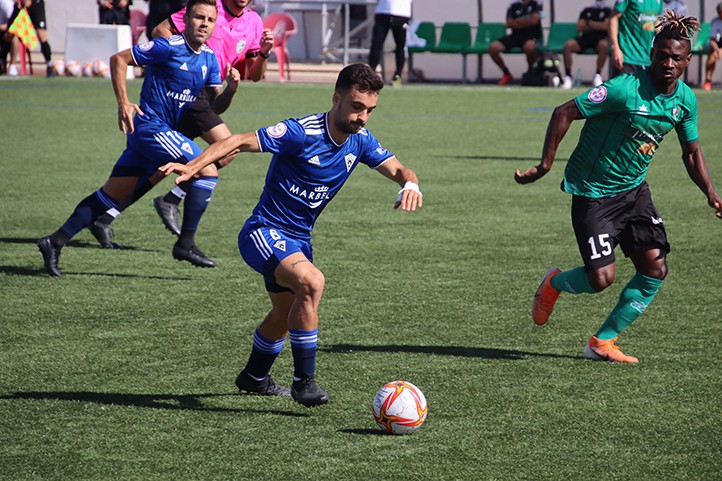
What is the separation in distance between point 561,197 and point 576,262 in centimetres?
318

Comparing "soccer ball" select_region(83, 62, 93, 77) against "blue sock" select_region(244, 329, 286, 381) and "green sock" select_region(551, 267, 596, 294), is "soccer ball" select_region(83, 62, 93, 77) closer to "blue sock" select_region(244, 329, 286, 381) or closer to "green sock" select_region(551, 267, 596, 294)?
"green sock" select_region(551, 267, 596, 294)

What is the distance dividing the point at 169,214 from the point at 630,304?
4361 millimetres

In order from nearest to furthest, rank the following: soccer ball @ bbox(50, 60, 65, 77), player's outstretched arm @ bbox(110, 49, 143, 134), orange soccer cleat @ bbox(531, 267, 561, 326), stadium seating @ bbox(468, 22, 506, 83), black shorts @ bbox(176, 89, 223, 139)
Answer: orange soccer cleat @ bbox(531, 267, 561, 326) → player's outstretched arm @ bbox(110, 49, 143, 134) → black shorts @ bbox(176, 89, 223, 139) → soccer ball @ bbox(50, 60, 65, 77) → stadium seating @ bbox(468, 22, 506, 83)

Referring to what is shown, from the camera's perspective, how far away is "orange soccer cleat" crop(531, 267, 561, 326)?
634 cm

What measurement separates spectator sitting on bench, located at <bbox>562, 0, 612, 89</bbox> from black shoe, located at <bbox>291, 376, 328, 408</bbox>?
20643 mm

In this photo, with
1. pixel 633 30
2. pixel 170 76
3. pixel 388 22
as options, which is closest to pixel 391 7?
pixel 388 22

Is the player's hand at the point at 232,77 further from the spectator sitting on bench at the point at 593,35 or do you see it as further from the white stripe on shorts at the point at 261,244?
the spectator sitting on bench at the point at 593,35

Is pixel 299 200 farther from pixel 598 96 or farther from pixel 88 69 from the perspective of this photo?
pixel 88 69

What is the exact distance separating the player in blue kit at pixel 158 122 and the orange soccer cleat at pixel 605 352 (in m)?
3.25

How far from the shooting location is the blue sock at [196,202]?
26.7ft

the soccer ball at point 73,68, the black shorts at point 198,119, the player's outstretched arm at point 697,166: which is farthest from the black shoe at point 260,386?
the soccer ball at point 73,68

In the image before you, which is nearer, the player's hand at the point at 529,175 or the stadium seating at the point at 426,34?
the player's hand at the point at 529,175

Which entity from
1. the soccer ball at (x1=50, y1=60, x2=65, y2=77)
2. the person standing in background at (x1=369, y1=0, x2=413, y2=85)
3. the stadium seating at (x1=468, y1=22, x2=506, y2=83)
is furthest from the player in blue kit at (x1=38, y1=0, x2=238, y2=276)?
the stadium seating at (x1=468, y1=22, x2=506, y2=83)

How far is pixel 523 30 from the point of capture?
85.0 ft
